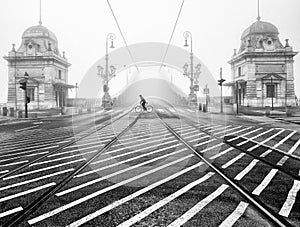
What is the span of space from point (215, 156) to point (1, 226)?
527 centimetres

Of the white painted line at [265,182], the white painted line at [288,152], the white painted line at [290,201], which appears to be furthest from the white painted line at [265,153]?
the white painted line at [290,201]

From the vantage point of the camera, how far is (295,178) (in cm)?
521

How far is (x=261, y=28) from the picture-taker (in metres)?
49.9

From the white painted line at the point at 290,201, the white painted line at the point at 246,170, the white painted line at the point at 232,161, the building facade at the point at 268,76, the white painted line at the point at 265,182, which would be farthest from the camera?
the building facade at the point at 268,76

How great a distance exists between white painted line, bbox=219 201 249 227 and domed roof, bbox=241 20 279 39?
5190 cm

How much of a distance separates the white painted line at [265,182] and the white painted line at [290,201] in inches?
16.8

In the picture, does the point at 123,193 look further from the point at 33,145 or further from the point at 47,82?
the point at 47,82

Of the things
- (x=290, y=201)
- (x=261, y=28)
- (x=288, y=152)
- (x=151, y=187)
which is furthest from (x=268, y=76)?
(x=151, y=187)

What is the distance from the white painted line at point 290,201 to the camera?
368cm

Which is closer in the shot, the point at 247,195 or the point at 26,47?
the point at 247,195

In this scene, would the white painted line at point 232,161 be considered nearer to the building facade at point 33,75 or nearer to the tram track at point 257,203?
the tram track at point 257,203

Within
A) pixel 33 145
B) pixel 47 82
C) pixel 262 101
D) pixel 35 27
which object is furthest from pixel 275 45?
pixel 33 145

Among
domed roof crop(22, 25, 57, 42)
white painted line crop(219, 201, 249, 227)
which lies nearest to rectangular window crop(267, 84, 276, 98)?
domed roof crop(22, 25, 57, 42)

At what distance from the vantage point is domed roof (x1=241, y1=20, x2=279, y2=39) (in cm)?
4950
